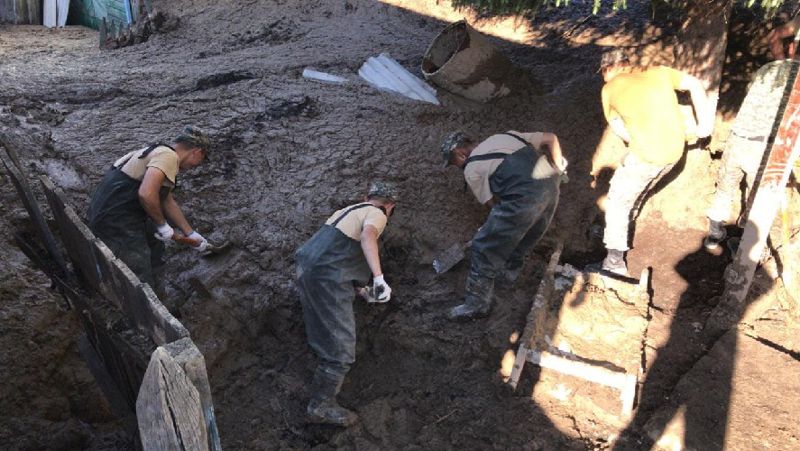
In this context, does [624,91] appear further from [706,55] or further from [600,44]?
[600,44]

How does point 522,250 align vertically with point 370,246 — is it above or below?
below

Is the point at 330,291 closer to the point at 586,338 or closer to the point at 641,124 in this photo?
the point at 586,338

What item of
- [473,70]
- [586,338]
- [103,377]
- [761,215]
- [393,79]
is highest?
[473,70]

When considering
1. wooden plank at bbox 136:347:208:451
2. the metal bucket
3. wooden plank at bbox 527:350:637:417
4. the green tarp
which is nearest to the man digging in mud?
wooden plank at bbox 527:350:637:417

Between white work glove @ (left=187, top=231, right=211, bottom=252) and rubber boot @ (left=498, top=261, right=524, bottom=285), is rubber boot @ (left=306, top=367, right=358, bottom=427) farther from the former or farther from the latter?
rubber boot @ (left=498, top=261, right=524, bottom=285)

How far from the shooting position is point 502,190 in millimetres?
4246

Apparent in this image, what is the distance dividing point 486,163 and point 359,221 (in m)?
1.11

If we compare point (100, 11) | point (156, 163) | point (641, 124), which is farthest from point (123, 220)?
point (100, 11)

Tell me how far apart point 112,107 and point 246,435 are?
13.4 feet

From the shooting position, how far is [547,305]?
4449 mm

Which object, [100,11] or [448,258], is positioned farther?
[100,11]

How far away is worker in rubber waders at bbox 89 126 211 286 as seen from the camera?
3.89 meters

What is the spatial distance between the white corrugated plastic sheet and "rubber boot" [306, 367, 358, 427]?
349 cm

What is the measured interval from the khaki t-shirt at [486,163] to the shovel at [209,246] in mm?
2010
